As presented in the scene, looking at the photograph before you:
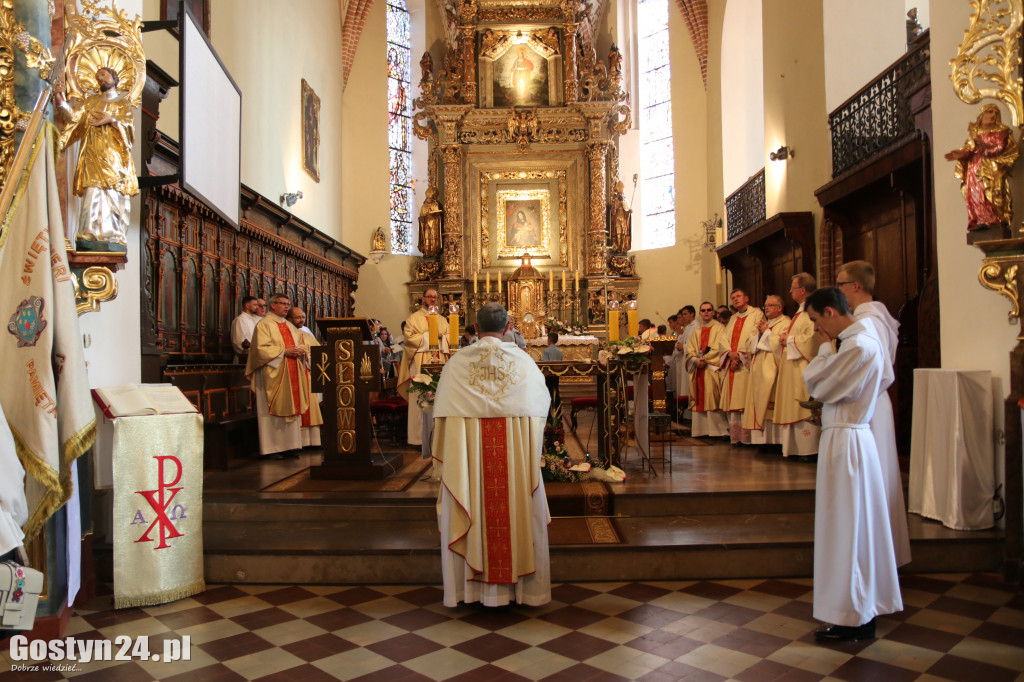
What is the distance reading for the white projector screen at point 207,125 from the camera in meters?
5.13

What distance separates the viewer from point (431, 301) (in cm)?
791

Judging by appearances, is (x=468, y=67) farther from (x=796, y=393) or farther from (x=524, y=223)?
(x=796, y=393)

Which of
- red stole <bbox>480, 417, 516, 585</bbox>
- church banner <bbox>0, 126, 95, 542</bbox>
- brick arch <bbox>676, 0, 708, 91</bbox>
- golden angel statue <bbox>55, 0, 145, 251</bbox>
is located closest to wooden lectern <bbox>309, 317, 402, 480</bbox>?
golden angel statue <bbox>55, 0, 145, 251</bbox>

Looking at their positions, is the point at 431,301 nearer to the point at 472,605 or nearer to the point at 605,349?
the point at 605,349

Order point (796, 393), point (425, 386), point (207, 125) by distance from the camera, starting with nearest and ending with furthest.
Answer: point (207, 125), point (425, 386), point (796, 393)

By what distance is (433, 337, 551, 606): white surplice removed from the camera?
3.92 metres

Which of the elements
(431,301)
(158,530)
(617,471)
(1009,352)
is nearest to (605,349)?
(617,471)

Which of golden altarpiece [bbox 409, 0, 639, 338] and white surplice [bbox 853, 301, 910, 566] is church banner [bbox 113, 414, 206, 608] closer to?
white surplice [bbox 853, 301, 910, 566]

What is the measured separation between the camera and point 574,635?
364cm

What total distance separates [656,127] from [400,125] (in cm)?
599

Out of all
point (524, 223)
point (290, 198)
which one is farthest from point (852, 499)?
point (524, 223)

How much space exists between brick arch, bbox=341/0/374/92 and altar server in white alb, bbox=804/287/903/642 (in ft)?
51.2

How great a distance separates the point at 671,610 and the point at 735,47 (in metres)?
13.5

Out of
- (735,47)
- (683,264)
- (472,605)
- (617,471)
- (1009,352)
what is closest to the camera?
(472,605)
